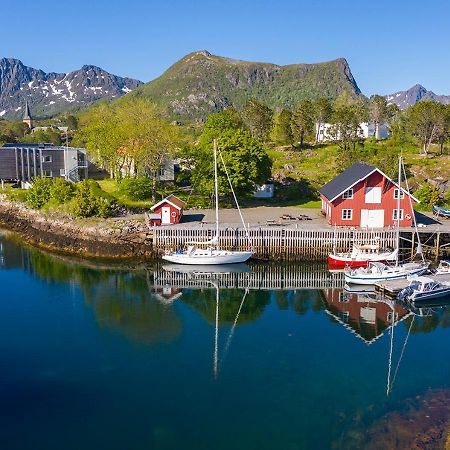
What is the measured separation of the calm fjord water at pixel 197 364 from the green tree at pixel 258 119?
5902cm

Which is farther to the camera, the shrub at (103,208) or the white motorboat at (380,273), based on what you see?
the shrub at (103,208)

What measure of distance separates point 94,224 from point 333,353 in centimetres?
3205

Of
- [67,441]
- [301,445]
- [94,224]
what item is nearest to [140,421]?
[67,441]

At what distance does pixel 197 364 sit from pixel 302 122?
71.2 meters

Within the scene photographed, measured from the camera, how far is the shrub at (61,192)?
59634 millimetres

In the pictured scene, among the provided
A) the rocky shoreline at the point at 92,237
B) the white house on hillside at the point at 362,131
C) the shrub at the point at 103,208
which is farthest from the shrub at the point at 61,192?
the white house on hillside at the point at 362,131

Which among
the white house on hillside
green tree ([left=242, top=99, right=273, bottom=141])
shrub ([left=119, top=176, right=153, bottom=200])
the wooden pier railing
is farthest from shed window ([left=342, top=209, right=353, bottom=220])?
the white house on hillside

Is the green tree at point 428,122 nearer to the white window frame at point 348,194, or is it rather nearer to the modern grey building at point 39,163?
the white window frame at point 348,194

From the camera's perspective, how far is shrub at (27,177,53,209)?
203 ft

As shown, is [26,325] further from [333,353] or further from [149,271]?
[333,353]

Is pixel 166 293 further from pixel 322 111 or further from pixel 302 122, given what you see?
pixel 322 111

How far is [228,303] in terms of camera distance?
38.8m

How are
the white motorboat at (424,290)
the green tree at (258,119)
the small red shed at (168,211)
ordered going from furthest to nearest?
the green tree at (258,119) → the small red shed at (168,211) → the white motorboat at (424,290)

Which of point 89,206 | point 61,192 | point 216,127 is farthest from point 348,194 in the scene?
point 61,192
